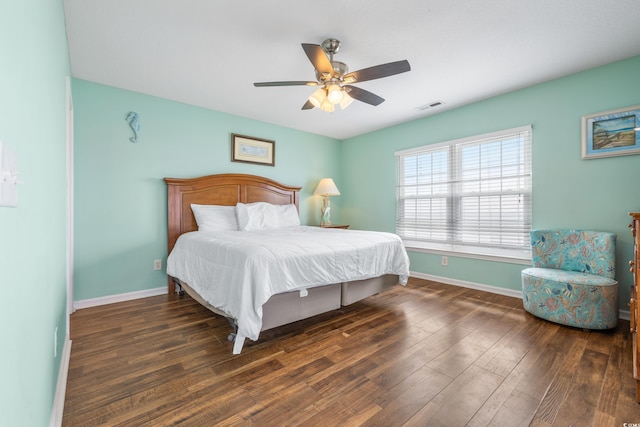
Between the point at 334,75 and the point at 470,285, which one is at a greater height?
the point at 334,75

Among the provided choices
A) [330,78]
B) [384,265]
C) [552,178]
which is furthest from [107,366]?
[552,178]

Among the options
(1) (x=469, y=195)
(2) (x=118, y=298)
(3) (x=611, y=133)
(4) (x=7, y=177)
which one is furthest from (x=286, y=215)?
(3) (x=611, y=133)

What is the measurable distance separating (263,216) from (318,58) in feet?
7.34

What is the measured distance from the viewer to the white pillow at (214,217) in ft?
11.3

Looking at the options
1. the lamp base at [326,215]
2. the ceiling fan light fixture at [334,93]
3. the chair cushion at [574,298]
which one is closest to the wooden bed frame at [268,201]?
the lamp base at [326,215]

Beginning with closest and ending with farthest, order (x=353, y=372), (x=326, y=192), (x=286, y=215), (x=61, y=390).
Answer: (x=61, y=390) → (x=353, y=372) → (x=286, y=215) → (x=326, y=192)

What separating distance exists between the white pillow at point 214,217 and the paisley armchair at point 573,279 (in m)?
3.35

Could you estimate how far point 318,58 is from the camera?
204cm

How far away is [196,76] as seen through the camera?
291cm

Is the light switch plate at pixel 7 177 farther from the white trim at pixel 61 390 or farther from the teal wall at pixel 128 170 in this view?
the teal wall at pixel 128 170

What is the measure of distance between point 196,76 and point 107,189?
160 cm

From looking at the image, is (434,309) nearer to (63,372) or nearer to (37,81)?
(63,372)

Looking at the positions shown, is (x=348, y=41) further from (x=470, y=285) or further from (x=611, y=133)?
(x=470, y=285)

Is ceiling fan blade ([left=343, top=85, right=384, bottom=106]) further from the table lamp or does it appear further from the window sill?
the window sill
